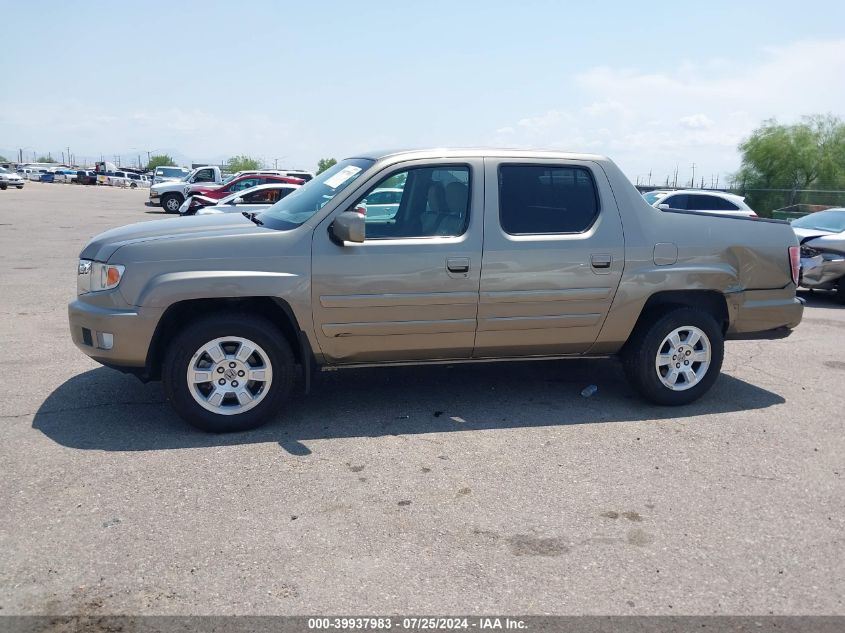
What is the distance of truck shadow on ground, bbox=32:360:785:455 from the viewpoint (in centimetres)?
503

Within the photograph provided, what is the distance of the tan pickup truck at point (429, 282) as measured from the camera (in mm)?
4938

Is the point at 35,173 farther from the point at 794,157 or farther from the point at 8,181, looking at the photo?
the point at 794,157

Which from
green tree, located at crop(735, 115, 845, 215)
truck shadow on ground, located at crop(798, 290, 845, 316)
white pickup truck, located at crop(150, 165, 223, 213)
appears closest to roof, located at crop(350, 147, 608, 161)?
truck shadow on ground, located at crop(798, 290, 845, 316)

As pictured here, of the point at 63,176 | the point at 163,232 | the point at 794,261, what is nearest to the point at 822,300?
the point at 794,261

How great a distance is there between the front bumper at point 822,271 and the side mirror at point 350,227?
28.7 feet

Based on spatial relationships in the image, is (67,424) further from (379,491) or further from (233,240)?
(379,491)

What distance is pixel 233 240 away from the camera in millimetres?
4992

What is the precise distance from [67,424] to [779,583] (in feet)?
14.2

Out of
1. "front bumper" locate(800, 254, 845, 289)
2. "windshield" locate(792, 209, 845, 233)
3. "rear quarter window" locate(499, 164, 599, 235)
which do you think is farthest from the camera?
"windshield" locate(792, 209, 845, 233)

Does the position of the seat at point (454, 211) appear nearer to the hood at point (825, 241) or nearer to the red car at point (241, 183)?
the hood at point (825, 241)

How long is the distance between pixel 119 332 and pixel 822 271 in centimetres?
1010

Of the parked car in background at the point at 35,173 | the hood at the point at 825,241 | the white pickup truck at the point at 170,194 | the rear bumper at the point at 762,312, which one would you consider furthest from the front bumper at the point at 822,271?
the parked car in background at the point at 35,173

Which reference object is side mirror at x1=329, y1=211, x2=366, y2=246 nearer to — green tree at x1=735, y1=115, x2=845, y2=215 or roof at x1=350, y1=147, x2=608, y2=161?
roof at x1=350, y1=147, x2=608, y2=161

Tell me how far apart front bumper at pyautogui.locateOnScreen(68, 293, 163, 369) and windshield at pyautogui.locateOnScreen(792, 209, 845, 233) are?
10.7 metres
